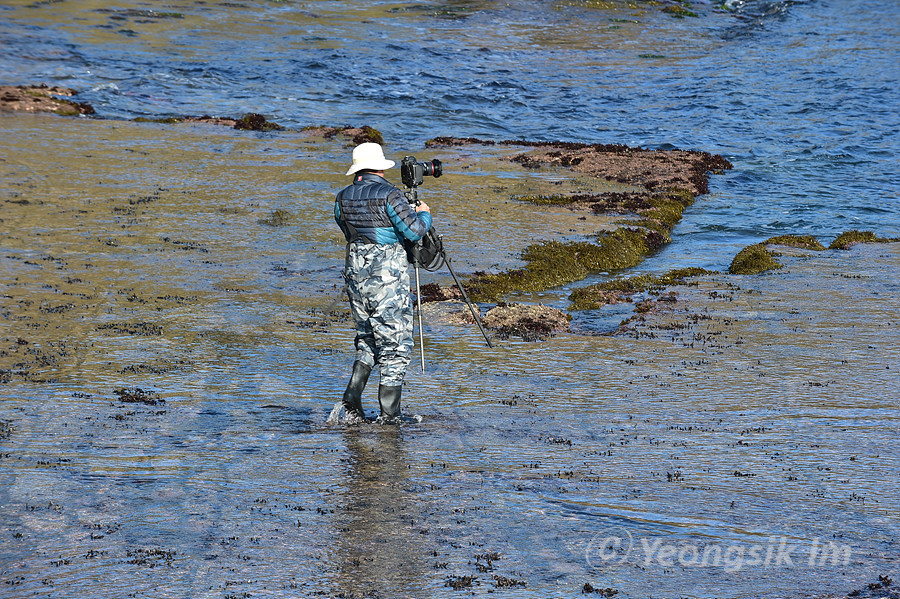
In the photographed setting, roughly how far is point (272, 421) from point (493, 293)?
5.43 meters

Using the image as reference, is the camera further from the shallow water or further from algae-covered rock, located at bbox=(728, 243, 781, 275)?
algae-covered rock, located at bbox=(728, 243, 781, 275)

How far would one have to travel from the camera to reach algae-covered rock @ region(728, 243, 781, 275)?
48.7ft

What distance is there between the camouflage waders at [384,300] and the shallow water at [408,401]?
2.20ft

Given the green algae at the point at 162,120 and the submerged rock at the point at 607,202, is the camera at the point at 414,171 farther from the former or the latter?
the green algae at the point at 162,120

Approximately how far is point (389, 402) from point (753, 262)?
867 cm

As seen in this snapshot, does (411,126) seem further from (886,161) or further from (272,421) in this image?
(272,421)

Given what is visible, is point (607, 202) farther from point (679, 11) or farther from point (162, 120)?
point (679, 11)

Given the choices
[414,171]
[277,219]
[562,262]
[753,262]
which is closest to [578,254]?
[562,262]

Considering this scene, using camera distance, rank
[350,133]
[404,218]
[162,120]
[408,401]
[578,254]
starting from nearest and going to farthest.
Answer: [404,218] < [408,401] < [578,254] < [350,133] < [162,120]

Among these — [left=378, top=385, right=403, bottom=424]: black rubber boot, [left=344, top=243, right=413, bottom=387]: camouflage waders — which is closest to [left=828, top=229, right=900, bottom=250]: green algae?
[left=344, top=243, right=413, bottom=387]: camouflage waders

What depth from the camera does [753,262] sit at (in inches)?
592

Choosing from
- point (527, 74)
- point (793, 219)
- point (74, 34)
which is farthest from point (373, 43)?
point (793, 219)

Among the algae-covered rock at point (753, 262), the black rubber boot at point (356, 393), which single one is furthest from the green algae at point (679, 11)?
the black rubber boot at point (356, 393)

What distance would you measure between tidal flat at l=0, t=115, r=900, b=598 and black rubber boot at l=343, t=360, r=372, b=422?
313 mm
